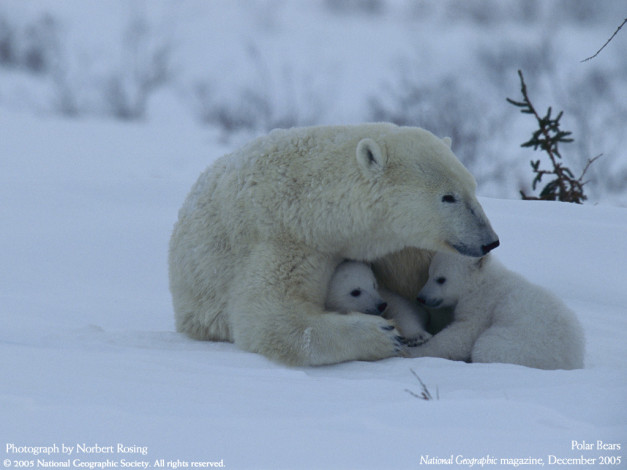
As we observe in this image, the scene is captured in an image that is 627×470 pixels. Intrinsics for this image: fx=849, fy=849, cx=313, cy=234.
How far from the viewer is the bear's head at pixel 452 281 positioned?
3607 millimetres

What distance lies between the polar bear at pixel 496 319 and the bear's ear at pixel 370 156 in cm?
62

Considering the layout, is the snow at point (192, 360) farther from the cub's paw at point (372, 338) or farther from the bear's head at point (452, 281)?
the bear's head at point (452, 281)

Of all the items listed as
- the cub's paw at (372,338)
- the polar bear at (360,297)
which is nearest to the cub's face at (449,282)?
the polar bear at (360,297)

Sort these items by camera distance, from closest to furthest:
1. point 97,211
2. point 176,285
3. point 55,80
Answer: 1. point 176,285
2. point 97,211
3. point 55,80

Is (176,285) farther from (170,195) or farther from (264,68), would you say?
(264,68)

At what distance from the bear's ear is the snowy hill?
755mm

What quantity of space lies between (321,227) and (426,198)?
426mm

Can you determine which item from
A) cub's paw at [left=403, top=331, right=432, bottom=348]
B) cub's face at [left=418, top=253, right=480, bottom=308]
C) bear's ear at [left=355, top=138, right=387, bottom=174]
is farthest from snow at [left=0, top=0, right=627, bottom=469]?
bear's ear at [left=355, top=138, right=387, bottom=174]

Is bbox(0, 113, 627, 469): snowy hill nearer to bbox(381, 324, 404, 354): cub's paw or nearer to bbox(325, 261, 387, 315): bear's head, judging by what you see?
bbox(381, 324, 404, 354): cub's paw

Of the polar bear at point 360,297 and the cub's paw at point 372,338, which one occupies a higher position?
the polar bear at point 360,297

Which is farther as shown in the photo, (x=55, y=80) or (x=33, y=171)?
(x=55, y=80)

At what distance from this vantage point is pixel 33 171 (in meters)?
8.19

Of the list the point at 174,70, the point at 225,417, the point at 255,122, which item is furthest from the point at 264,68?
the point at 225,417

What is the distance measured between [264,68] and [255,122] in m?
2.89
